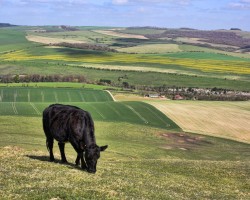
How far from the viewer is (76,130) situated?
69.6 feet

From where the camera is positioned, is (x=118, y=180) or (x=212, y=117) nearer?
(x=118, y=180)

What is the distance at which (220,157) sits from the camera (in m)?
51.5

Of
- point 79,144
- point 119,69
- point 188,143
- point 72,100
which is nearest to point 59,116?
point 79,144

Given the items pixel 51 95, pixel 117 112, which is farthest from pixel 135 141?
pixel 51 95

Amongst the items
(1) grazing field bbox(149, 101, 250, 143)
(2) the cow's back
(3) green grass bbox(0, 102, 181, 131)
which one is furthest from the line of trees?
(2) the cow's back

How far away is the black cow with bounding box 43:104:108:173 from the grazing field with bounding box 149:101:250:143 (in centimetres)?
5001

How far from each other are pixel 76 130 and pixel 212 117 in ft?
208

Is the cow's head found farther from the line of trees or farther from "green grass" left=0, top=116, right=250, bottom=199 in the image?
the line of trees

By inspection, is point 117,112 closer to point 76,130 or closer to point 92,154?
point 76,130

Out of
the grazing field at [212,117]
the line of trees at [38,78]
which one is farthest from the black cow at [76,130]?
the line of trees at [38,78]

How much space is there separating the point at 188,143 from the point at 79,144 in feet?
134

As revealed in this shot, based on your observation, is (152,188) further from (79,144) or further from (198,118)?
(198,118)

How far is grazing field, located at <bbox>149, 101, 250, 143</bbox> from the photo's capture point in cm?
7162

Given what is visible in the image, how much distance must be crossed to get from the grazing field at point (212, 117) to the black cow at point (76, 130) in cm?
5001
